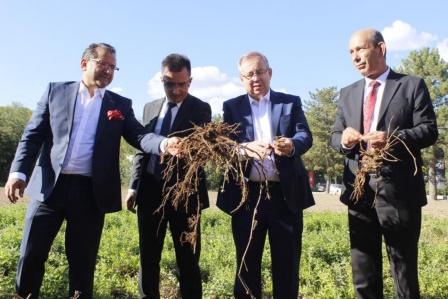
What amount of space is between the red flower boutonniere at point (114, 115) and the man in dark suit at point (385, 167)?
1.74m

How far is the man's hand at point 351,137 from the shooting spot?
2979mm

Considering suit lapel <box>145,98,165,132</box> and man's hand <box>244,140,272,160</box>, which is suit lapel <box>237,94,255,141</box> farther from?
suit lapel <box>145,98,165,132</box>

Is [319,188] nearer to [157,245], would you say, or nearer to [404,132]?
[157,245]

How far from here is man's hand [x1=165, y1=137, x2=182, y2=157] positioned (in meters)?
2.95

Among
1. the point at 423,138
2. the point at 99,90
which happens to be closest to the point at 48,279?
the point at 99,90

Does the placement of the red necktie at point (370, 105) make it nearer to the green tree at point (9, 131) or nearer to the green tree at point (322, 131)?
the green tree at point (322, 131)

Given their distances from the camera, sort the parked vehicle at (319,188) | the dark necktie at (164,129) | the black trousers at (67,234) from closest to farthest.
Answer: the black trousers at (67,234) → the dark necktie at (164,129) → the parked vehicle at (319,188)

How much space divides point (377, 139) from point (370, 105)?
0.43 m

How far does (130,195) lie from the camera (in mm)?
3635

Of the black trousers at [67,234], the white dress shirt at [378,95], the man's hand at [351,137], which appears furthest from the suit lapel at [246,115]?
the black trousers at [67,234]

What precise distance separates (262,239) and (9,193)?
1894 millimetres

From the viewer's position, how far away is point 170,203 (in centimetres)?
348

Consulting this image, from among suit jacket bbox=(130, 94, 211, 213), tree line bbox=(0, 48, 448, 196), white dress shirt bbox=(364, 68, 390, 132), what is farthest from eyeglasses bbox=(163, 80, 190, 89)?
tree line bbox=(0, 48, 448, 196)

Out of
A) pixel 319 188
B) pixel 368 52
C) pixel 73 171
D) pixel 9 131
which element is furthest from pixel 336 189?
pixel 73 171
